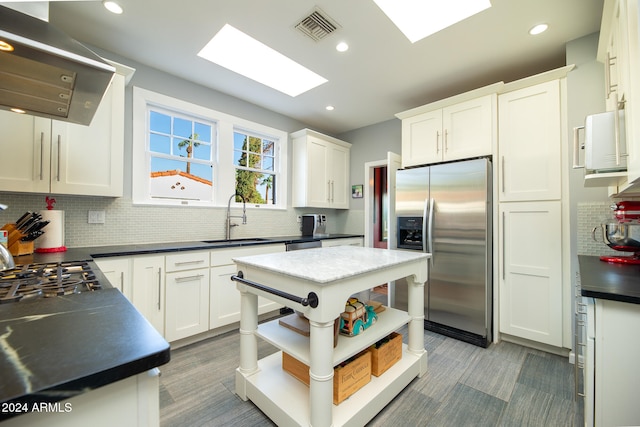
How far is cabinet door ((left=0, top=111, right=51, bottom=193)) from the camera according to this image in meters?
1.80

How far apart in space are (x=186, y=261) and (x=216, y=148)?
4.84 ft

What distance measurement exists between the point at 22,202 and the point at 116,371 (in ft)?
8.41

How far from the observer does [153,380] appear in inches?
21.2

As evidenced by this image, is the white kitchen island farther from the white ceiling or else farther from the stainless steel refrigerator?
the white ceiling

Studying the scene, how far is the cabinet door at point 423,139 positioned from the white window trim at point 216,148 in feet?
5.63

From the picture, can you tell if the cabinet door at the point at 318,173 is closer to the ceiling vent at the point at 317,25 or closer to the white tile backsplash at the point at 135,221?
the white tile backsplash at the point at 135,221

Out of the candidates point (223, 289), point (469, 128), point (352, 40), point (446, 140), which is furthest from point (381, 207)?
point (223, 289)

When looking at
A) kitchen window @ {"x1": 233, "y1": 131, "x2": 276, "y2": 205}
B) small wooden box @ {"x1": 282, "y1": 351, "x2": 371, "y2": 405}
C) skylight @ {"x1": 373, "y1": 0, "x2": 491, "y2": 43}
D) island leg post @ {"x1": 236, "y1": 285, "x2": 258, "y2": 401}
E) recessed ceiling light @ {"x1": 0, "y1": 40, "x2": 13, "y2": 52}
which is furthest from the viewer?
kitchen window @ {"x1": 233, "y1": 131, "x2": 276, "y2": 205}

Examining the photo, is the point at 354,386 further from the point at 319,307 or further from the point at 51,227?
the point at 51,227

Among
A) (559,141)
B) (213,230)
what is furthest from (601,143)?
(213,230)

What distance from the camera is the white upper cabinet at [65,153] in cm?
183

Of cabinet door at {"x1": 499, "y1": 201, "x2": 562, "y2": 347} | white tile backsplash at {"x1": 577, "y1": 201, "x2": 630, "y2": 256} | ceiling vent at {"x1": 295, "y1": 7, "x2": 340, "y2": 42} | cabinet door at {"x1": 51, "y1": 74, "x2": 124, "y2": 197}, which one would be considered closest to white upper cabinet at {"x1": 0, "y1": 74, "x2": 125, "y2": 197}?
cabinet door at {"x1": 51, "y1": 74, "x2": 124, "y2": 197}

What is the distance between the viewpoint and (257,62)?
2.69 metres

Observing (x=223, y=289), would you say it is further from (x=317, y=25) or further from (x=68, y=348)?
(x=317, y=25)
